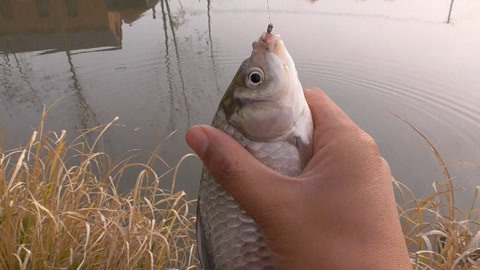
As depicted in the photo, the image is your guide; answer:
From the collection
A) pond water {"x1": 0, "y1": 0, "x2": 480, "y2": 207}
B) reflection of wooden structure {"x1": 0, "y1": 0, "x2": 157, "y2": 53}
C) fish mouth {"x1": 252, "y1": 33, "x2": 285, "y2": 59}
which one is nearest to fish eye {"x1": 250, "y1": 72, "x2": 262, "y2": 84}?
fish mouth {"x1": 252, "y1": 33, "x2": 285, "y2": 59}

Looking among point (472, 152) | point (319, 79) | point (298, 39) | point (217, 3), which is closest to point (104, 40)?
point (217, 3)

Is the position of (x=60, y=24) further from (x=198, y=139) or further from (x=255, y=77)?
(x=198, y=139)

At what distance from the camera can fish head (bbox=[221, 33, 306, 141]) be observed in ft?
5.24

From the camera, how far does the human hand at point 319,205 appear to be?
1.36 metres

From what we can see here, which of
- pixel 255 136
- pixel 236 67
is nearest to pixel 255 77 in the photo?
pixel 255 136

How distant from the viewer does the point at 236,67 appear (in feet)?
27.0

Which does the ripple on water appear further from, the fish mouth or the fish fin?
the fish fin

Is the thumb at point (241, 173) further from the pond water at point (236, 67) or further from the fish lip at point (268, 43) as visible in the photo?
the pond water at point (236, 67)

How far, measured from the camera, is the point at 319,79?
7754 mm

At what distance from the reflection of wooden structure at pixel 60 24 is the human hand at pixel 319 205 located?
31.8ft

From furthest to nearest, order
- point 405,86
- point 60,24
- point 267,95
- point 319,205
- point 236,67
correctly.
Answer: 1. point 60,24
2. point 236,67
3. point 405,86
4. point 267,95
5. point 319,205

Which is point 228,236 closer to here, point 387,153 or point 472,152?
point 387,153

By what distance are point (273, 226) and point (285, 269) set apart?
0.18m

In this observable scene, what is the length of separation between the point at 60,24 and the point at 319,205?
14.5 m
